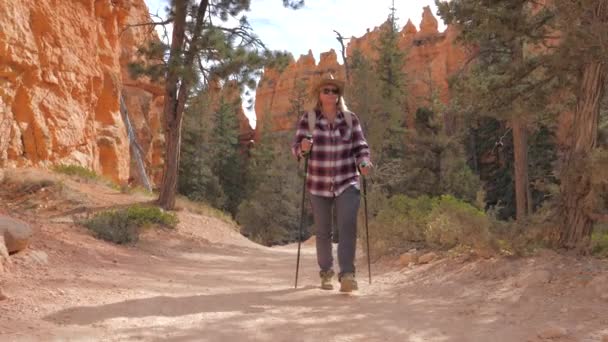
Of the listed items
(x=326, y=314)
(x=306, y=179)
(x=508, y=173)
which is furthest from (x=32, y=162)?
(x=508, y=173)

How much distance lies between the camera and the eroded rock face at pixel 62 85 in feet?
44.6

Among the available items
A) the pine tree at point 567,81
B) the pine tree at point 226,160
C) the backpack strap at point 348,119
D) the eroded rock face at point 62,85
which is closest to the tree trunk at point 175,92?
the eroded rock face at point 62,85

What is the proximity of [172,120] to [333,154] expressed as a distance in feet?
30.1

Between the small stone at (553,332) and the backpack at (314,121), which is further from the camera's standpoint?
the backpack at (314,121)

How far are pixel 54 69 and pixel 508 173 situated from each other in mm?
22039

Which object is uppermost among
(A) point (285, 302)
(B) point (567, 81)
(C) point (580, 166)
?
(B) point (567, 81)

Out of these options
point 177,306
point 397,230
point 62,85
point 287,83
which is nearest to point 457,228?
point 397,230

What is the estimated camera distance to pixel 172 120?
1316 centimetres

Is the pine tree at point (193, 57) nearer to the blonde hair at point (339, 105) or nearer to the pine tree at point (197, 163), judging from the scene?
the blonde hair at point (339, 105)

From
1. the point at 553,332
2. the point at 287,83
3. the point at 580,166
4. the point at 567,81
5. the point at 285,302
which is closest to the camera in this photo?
the point at 553,332

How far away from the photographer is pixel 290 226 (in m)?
34.2

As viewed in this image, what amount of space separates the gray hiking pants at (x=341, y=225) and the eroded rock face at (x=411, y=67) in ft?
93.0

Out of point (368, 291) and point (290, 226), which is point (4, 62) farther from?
point (290, 226)

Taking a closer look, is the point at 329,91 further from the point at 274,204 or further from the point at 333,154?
the point at 274,204
